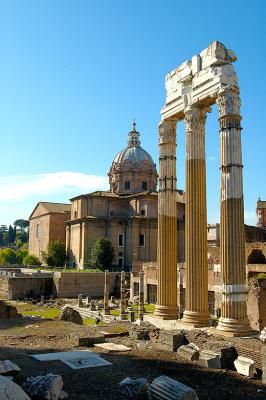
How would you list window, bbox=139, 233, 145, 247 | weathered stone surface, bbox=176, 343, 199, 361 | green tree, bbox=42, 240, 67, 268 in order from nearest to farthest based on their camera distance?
weathered stone surface, bbox=176, 343, 199, 361 → window, bbox=139, 233, 145, 247 → green tree, bbox=42, 240, 67, 268

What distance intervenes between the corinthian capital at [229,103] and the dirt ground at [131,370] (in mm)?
5329

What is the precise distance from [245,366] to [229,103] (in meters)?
6.08

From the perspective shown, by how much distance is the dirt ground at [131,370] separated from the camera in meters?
7.00

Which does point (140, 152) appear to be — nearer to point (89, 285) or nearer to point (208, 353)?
point (89, 285)

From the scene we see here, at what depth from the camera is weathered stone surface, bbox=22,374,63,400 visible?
617 centimetres

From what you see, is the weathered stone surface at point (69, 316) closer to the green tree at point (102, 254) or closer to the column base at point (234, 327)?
the column base at point (234, 327)

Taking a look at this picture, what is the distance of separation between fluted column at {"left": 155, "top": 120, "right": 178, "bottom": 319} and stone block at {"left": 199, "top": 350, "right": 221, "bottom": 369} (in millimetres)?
3937

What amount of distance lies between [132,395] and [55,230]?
47.0 metres

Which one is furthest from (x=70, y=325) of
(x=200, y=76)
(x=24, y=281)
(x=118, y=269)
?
(x=118, y=269)

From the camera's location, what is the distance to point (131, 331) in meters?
11.9

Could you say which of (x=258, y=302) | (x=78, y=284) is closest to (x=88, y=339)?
(x=258, y=302)

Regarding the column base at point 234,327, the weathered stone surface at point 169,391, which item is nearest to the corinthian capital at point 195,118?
the column base at point 234,327

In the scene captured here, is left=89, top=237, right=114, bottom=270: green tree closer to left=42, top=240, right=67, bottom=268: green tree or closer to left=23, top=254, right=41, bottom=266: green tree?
left=42, top=240, right=67, bottom=268: green tree

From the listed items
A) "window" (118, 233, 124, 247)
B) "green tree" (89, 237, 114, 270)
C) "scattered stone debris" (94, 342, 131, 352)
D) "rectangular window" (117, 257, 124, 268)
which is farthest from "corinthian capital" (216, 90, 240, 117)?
"rectangular window" (117, 257, 124, 268)
